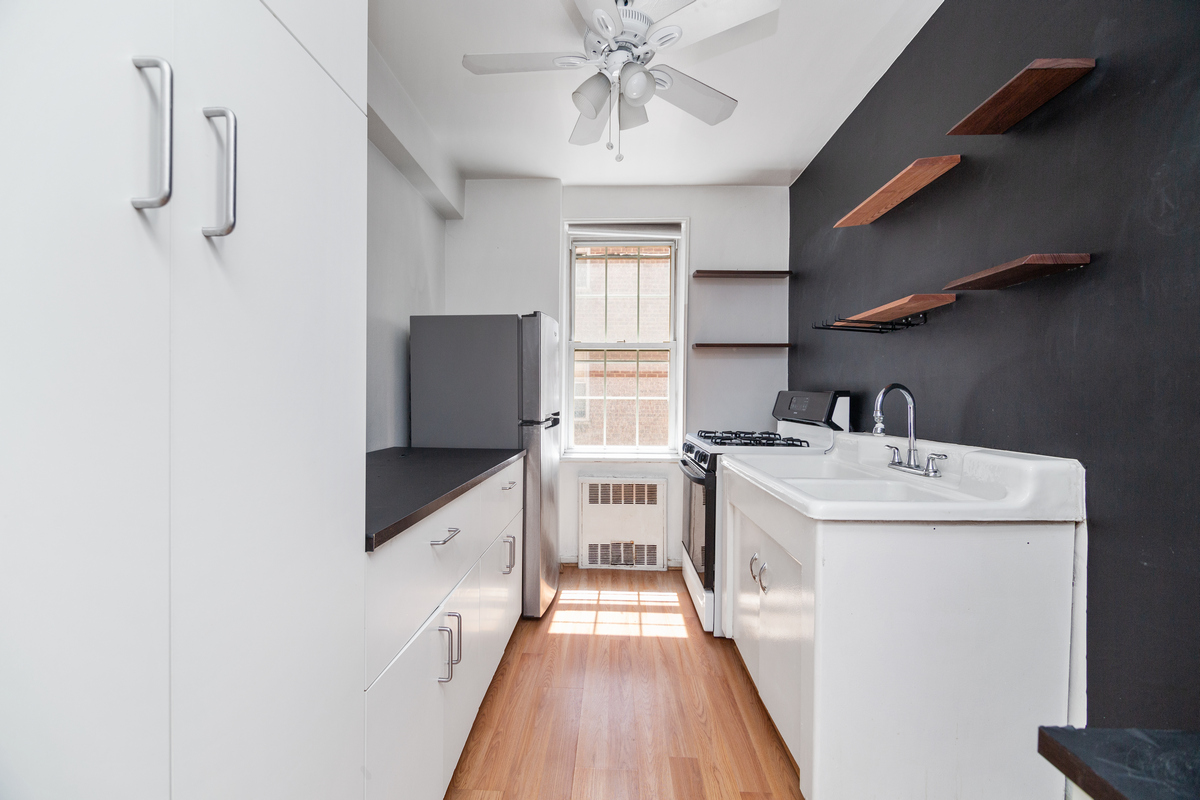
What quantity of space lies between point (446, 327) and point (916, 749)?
2.50 meters

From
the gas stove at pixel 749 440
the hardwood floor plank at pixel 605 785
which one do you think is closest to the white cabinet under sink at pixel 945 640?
the hardwood floor plank at pixel 605 785

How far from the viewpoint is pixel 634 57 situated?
1.88 m

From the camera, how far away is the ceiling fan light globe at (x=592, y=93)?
2.00 m

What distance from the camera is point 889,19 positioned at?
79.4 inches

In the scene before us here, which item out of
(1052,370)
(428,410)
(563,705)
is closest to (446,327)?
(428,410)

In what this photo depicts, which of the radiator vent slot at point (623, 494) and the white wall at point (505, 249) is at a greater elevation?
the white wall at point (505, 249)

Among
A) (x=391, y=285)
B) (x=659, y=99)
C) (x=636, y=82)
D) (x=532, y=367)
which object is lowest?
(x=532, y=367)

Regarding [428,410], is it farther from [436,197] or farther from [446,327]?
[436,197]

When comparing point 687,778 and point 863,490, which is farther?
point 863,490

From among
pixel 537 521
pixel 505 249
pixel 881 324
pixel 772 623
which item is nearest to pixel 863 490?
pixel 772 623

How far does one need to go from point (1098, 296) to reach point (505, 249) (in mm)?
3096

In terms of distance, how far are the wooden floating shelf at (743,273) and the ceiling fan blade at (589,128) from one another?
4.77ft

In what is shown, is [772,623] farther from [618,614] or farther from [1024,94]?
[1024,94]

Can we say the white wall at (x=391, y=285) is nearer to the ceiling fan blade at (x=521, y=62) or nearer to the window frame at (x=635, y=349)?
the ceiling fan blade at (x=521, y=62)
